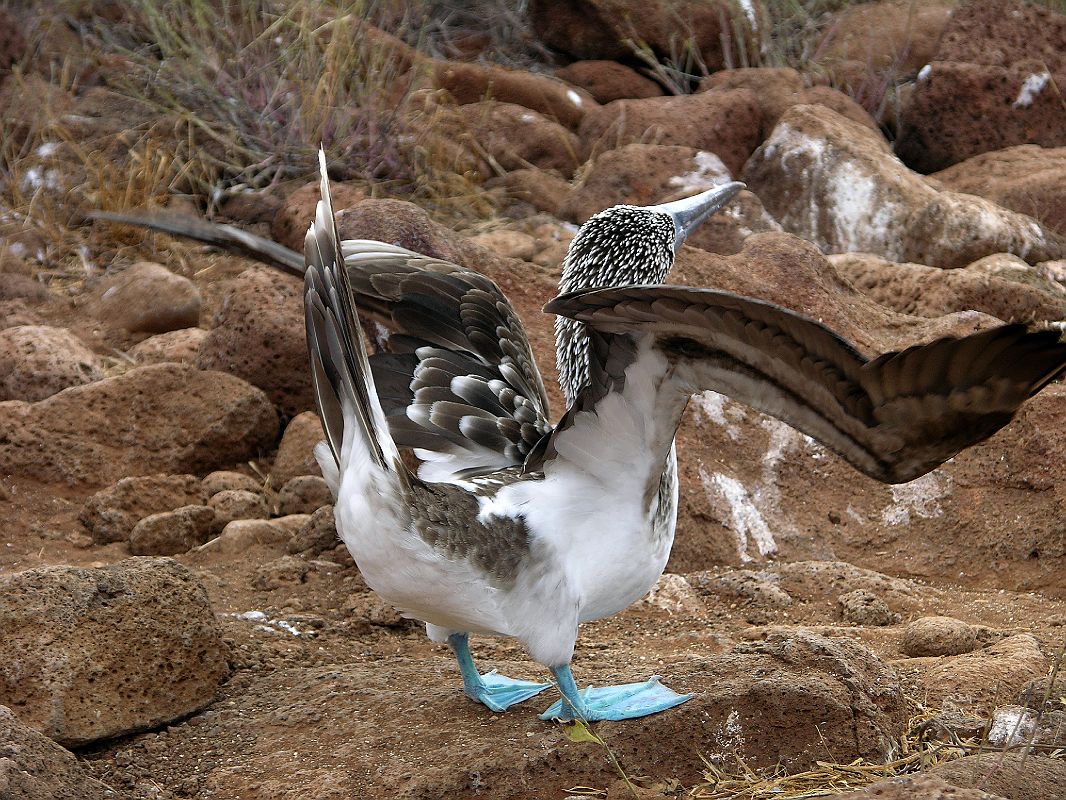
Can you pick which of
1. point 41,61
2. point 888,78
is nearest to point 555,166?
point 888,78

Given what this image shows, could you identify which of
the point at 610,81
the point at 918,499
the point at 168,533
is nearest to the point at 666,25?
the point at 610,81

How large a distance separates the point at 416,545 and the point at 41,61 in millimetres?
9104

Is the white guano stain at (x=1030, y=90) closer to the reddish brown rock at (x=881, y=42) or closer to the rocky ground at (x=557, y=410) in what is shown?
the rocky ground at (x=557, y=410)

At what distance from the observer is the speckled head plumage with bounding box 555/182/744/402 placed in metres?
3.99

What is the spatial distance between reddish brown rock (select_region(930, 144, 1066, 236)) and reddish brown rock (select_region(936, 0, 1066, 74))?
2.64ft

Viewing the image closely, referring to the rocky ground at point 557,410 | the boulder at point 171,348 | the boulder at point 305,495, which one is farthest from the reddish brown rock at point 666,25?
the boulder at point 305,495

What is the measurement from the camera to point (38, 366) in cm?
633

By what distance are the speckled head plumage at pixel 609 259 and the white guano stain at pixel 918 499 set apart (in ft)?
6.26

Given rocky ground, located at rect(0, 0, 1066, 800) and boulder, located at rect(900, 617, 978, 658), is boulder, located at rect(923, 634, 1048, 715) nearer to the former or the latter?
rocky ground, located at rect(0, 0, 1066, 800)

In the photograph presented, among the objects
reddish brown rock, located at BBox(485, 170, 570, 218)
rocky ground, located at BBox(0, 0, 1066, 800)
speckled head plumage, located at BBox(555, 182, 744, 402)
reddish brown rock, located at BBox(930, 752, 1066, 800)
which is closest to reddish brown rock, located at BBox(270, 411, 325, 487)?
rocky ground, located at BBox(0, 0, 1066, 800)

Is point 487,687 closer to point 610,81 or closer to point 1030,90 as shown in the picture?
point 1030,90

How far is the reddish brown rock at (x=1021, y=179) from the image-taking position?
866 cm

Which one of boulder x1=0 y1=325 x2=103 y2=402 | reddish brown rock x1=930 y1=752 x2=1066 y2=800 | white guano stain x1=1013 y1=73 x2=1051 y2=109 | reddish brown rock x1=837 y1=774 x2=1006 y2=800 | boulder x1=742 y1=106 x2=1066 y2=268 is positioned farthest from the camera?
white guano stain x1=1013 y1=73 x2=1051 y2=109

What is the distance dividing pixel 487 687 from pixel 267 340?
2807 millimetres
